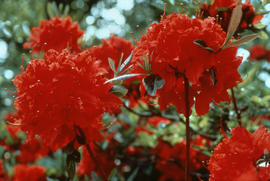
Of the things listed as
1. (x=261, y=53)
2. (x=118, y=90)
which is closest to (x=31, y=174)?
(x=118, y=90)

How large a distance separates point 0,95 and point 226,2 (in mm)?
2620

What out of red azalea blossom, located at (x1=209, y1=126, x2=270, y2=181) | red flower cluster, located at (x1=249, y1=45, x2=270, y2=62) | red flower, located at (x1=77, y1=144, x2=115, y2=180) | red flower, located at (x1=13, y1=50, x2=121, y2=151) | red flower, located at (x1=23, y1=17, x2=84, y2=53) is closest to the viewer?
red azalea blossom, located at (x1=209, y1=126, x2=270, y2=181)

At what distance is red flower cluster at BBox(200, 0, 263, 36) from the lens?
99 centimetres

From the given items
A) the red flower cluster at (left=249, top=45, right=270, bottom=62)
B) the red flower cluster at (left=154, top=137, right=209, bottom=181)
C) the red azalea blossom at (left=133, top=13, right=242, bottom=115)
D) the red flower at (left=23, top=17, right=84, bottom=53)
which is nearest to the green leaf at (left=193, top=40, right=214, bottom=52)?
the red azalea blossom at (left=133, top=13, right=242, bottom=115)

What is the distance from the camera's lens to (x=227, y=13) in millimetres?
1002

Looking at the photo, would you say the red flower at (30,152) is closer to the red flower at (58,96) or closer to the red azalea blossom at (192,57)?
the red flower at (58,96)

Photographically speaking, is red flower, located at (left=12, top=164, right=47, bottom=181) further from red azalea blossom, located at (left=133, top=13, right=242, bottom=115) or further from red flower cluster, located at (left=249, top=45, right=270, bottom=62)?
red flower cluster, located at (left=249, top=45, right=270, bottom=62)

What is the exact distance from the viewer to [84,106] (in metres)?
0.81

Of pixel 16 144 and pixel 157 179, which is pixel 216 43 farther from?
pixel 16 144

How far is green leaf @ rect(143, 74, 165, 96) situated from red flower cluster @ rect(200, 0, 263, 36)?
0.34 meters

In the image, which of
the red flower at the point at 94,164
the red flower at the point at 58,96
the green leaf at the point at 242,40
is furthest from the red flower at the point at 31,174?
the green leaf at the point at 242,40

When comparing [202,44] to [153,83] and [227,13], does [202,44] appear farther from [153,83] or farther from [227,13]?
[227,13]

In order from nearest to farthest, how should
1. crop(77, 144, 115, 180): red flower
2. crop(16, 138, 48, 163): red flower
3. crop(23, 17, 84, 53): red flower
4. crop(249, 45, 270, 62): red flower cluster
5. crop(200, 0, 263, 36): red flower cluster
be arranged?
crop(200, 0, 263, 36): red flower cluster < crop(23, 17, 84, 53): red flower < crop(77, 144, 115, 180): red flower < crop(16, 138, 48, 163): red flower < crop(249, 45, 270, 62): red flower cluster

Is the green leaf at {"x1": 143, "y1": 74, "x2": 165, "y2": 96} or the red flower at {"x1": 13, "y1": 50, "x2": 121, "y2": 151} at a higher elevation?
the green leaf at {"x1": 143, "y1": 74, "x2": 165, "y2": 96}
